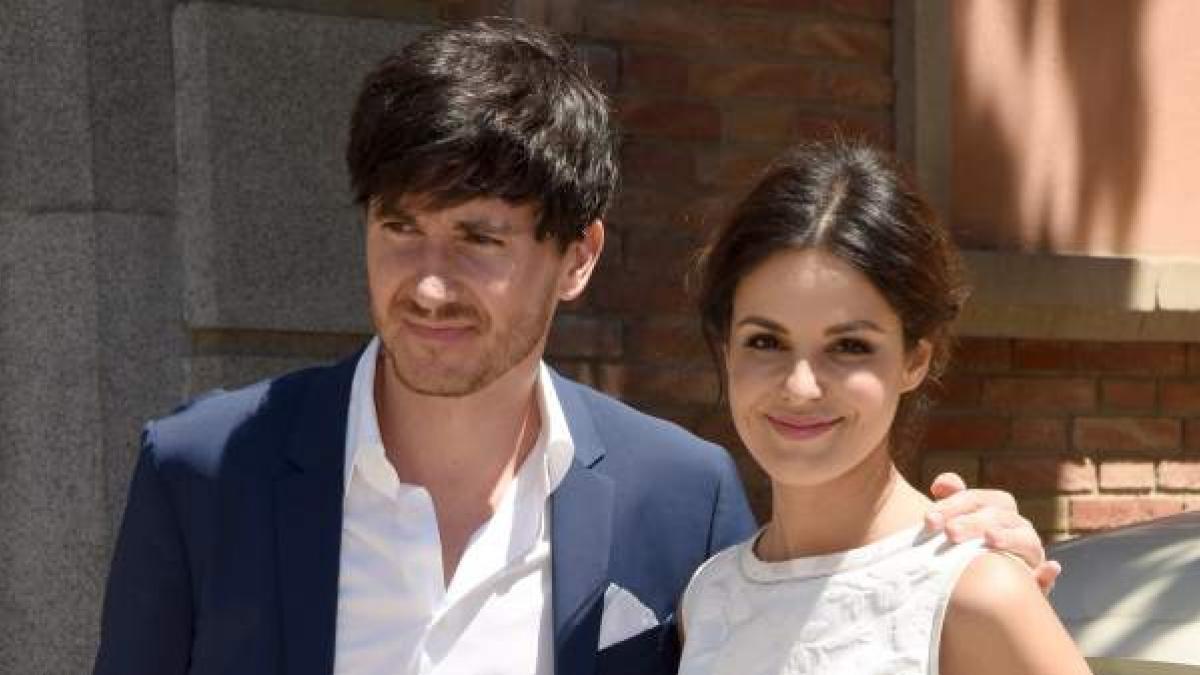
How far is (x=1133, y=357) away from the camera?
5742mm

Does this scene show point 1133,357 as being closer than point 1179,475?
Yes

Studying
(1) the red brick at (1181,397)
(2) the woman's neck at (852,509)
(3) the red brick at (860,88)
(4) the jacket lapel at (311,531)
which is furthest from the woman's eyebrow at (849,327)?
(1) the red brick at (1181,397)

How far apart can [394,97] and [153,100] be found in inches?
72.9

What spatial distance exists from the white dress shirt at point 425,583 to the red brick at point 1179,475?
134 inches

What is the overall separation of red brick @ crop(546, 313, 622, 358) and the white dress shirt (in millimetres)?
1973

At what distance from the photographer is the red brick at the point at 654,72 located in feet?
15.9

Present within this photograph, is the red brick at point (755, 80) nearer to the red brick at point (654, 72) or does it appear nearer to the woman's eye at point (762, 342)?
the red brick at point (654, 72)

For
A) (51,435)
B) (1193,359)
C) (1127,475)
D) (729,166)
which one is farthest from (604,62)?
(1193,359)

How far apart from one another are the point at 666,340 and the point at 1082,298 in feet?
4.17

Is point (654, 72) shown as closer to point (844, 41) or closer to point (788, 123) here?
point (788, 123)

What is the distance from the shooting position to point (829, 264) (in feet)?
7.98

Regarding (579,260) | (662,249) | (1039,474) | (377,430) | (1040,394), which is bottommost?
(1039,474)

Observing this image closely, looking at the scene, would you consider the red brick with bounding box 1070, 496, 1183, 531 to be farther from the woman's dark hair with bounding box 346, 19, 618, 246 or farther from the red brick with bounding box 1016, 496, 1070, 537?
the woman's dark hair with bounding box 346, 19, 618, 246

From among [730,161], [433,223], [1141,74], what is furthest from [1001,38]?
[433,223]
